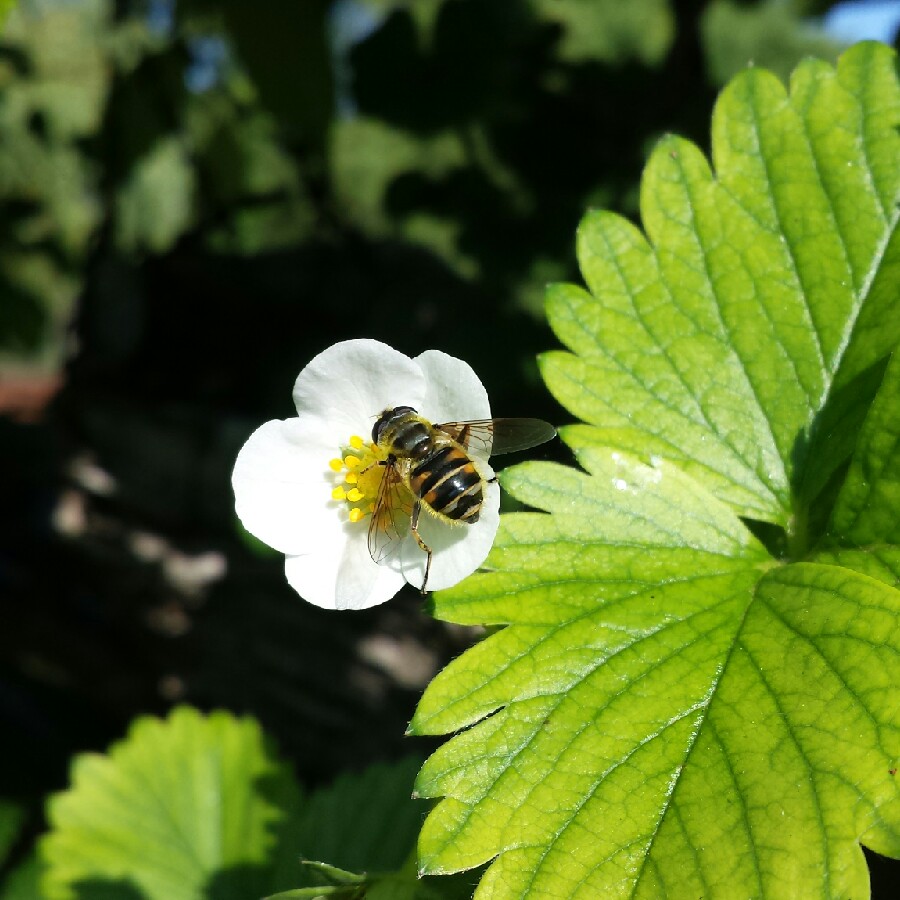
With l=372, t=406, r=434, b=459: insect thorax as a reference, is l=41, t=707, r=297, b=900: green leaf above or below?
below

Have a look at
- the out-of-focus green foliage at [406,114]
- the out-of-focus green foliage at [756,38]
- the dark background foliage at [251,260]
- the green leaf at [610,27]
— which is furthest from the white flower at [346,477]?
the green leaf at [610,27]

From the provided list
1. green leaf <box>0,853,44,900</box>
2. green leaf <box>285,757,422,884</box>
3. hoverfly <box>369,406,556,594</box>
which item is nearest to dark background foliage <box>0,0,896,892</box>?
green leaf <box>0,853,44,900</box>

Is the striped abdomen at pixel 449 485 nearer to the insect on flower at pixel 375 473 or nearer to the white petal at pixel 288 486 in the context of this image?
the insect on flower at pixel 375 473

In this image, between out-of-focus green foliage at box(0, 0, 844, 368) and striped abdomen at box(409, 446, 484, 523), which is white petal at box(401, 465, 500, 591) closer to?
striped abdomen at box(409, 446, 484, 523)

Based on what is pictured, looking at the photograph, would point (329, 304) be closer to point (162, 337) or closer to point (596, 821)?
point (162, 337)

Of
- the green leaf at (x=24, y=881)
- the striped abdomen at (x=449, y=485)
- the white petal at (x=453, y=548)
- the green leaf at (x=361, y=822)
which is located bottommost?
the green leaf at (x=361, y=822)

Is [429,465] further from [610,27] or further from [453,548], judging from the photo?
[610,27]
